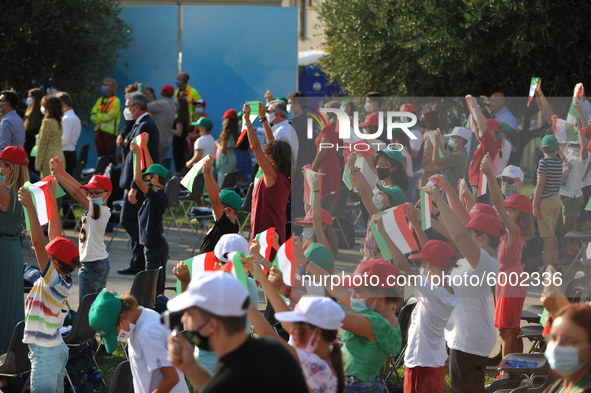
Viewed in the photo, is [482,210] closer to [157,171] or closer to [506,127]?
[506,127]

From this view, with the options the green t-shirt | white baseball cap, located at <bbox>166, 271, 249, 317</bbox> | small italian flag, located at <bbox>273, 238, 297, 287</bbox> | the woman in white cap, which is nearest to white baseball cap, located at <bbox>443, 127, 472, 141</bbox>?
small italian flag, located at <bbox>273, 238, 297, 287</bbox>

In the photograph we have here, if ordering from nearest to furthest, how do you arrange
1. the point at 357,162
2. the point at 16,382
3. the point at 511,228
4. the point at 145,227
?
the point at 16,382 → the point at 511,228 → the point at 357,162 → the point at 145,227

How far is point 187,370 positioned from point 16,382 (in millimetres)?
2756

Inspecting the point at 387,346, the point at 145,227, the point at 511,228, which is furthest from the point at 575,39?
the point at 387,346

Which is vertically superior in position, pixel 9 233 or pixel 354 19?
pixel 354 19

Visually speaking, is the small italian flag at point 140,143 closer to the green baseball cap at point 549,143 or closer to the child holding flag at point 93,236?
the child holding flag at point 93,236

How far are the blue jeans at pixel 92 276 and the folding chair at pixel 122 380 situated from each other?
7.42 ft

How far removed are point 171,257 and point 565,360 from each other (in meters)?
7.22

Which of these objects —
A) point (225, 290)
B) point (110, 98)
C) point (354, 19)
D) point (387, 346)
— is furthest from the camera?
point (110, 98)

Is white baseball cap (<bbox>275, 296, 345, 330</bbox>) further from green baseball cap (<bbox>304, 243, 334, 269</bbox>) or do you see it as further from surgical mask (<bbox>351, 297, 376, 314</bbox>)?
green baseball cap (<bbox>304, 243, 334, 269</bbox>)

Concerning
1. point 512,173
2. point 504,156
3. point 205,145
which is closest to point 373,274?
point 512,173

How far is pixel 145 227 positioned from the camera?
684 centimetres

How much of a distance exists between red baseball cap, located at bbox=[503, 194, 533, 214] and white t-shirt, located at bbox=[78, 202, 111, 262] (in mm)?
3370

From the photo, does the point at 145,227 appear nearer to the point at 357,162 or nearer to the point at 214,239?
the point at 214,239
